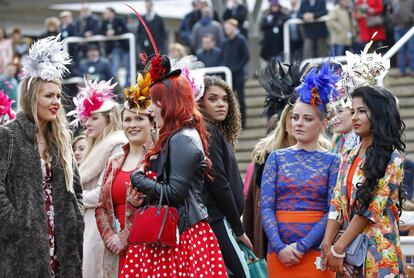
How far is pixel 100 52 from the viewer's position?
66.2ft

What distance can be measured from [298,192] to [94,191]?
2.11 metres

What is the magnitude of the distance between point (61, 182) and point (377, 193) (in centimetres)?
218

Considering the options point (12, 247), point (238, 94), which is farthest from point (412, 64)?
point (12, 247)

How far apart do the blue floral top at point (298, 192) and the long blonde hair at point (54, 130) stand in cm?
134

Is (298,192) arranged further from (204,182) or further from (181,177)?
(181,177)

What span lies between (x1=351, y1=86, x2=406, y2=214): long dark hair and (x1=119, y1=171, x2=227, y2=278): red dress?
948 mm

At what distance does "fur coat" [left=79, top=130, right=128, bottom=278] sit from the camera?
30.2 ft

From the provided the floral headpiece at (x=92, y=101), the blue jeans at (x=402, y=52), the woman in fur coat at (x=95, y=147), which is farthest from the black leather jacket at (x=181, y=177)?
the blue jeans at (x=402, y=52)

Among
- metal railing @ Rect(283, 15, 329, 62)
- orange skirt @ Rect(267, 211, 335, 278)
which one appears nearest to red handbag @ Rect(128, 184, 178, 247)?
orange skirt @ Rect(267, 211, 335, 278)

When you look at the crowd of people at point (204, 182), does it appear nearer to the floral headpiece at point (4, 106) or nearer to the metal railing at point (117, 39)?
the floral headpiece at point (4, 106)

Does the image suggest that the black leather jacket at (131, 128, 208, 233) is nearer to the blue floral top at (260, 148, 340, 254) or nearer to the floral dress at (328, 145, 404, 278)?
the blue floral top at (260, 148, 340, 254)

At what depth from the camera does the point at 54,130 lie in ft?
26.6

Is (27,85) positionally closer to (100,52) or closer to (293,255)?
(293,255)

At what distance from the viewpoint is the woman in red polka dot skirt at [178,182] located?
7109 mm
